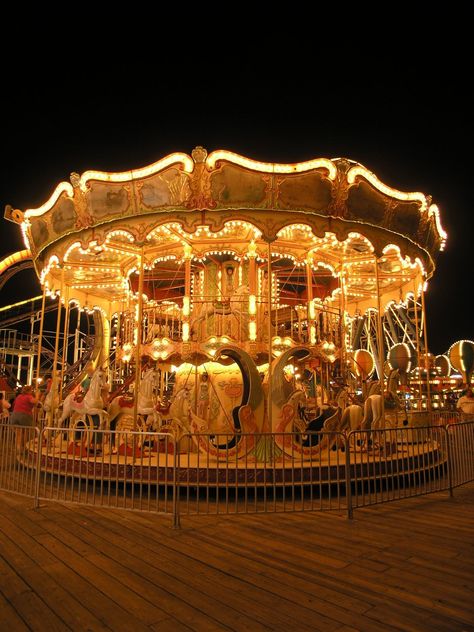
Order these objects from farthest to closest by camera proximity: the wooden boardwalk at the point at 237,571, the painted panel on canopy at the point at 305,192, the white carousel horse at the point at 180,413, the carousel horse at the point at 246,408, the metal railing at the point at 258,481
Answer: the white carousel horse at the point at 180,413 < the painted panel on canopy at the point at 305,192 < the carousel horse at the point at 246,408 < the metal railing at the point at 258,481 < the wooden boardwalk at the point at 237,571

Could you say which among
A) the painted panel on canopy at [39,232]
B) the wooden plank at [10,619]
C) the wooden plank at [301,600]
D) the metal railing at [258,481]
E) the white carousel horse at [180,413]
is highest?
the painted panel on canopy at [39,232]

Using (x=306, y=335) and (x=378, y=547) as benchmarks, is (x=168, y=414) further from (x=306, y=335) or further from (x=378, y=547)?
(x=378, y=547)

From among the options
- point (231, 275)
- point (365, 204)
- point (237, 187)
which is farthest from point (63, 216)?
point (365, 204)

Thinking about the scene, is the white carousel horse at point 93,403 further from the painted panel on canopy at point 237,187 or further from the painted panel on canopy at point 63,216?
the painted panel on canopy at point 237,187

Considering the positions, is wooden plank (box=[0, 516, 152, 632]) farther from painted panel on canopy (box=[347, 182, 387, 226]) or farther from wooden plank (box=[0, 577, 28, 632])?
painted panel on canopy (box=[347, 182, 387, 226])

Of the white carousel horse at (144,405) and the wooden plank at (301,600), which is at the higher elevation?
the white carousel horse at (144,405)

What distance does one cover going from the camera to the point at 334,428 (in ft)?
26.0

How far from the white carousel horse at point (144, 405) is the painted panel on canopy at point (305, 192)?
3865mm

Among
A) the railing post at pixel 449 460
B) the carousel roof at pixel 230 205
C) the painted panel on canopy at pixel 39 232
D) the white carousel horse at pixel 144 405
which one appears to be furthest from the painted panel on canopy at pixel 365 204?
the painted panel on canopy at pixel 39 232

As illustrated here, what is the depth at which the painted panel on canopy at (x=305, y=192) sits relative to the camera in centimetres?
733

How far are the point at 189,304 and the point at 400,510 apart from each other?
5.34 m

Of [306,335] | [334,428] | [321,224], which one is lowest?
[334,428]

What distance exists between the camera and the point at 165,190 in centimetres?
739

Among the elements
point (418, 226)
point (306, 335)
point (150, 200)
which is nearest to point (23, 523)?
point (150, 200)
